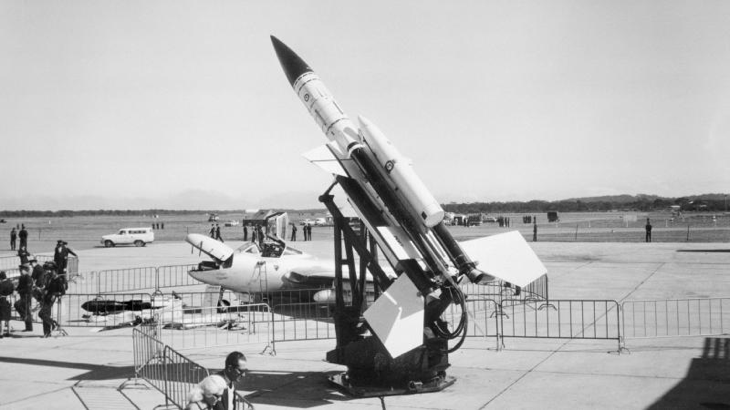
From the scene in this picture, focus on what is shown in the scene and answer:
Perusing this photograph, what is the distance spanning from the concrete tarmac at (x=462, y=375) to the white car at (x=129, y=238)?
2974 cm

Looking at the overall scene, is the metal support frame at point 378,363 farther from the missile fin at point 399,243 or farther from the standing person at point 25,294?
the standing person at point 25,294

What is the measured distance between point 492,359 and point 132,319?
353 inches

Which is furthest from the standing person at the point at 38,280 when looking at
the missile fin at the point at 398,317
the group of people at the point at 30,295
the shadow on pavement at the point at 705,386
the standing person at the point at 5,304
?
the shadow on pavement at the point at 705,386

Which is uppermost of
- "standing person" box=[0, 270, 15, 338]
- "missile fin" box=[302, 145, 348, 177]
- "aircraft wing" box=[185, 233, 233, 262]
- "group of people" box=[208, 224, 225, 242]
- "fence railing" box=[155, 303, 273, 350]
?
"missile fin" box=[302, 145, 348, 177]

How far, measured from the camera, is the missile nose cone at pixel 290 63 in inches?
527

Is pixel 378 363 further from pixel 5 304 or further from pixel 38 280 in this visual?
pixel 38 280

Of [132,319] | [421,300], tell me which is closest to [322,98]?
[421,300]

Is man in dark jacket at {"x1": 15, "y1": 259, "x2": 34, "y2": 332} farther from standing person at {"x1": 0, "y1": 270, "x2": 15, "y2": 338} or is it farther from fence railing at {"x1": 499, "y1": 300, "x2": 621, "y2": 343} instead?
fence railing at {"x1": 499, "y1": 300, "x2": 621, "y2": 343}

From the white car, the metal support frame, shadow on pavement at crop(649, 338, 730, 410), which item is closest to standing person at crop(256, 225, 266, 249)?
the metal support frame

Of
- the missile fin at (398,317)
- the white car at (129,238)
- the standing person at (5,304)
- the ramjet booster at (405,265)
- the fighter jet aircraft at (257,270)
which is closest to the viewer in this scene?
the missile fin at (398,317)

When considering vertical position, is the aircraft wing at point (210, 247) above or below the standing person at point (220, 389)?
above

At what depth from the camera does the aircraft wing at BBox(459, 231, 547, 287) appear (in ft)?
32.0

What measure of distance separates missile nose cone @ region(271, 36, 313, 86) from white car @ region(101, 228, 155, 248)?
34.4 m

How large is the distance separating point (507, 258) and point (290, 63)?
6465mm
